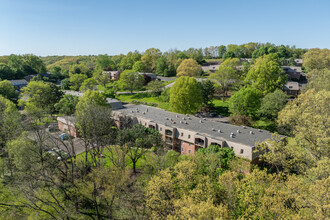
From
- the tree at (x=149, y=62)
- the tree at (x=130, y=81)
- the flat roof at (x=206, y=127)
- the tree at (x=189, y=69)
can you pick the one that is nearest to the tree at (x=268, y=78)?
the flat roof at (x=206, y=127)

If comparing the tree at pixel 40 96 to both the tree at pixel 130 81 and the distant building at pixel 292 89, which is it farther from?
the distant building at pixel 292 89

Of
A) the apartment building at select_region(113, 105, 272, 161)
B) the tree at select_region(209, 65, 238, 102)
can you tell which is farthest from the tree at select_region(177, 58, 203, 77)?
the apartment building at select_region(113, 105, 272, 161)

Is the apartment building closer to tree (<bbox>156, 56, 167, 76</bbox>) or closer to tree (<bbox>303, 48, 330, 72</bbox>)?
tree (<bbox>303, 48, 330, 72</bbox>)

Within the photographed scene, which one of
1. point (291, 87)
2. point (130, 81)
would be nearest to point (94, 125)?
point (130, 81)

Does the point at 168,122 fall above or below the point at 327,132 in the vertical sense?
below

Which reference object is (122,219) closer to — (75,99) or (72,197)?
(72,197)

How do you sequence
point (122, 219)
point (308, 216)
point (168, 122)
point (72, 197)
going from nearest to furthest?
point (308, 216) < point (122, 219) < point (72, 197) < point (168, 122)

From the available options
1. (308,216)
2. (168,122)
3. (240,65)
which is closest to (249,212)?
(308,216)

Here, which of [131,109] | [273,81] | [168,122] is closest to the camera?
[168,122]
